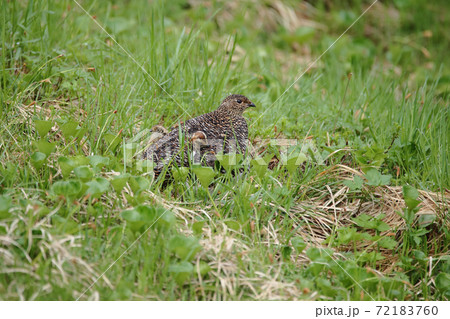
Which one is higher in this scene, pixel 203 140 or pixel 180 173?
pixel 203 140

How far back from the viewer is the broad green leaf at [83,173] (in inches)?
116

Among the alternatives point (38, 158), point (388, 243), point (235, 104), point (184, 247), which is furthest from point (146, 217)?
point (235, 104)

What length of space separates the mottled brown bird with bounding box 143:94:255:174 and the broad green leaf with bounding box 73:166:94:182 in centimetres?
57

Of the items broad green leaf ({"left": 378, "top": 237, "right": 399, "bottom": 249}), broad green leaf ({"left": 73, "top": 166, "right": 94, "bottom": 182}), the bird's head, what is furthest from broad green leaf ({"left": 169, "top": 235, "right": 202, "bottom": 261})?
the bird's head

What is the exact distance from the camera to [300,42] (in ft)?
24.2

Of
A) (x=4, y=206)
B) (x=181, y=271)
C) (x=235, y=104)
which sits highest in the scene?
(x=235, y=104)

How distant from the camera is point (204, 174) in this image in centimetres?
322

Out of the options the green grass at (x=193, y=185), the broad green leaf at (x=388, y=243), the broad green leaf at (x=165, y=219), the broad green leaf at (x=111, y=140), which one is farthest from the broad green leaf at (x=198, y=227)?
the broad green leaf at (x=388, y=243)

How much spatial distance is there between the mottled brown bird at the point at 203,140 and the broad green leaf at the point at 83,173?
572 millimetres

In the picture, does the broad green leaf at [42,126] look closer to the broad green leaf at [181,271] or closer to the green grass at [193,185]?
the green grass at [193,185]

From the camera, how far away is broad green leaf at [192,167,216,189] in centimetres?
318

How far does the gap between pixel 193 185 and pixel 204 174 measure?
288 mm

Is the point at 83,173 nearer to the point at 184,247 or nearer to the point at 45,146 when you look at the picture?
the point at 45,146

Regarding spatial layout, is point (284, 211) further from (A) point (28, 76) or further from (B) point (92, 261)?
(A) point (28, 76)
